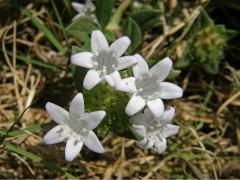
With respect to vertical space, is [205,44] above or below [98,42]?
below

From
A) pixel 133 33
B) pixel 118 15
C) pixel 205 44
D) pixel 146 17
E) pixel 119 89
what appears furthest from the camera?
pixel 118 15

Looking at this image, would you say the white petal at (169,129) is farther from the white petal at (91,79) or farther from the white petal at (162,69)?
the white petal at (91,79)

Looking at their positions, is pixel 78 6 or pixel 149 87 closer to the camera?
pixel 149 87

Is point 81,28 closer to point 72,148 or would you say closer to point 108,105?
point 108,105

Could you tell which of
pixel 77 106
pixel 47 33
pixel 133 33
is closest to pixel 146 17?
pixel 133 33

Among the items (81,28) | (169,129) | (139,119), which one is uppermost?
(81,28)

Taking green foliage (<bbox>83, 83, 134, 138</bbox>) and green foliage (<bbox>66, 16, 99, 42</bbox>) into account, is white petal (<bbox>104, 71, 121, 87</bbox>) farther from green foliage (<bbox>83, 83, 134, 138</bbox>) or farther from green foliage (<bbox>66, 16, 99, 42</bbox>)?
green foliage (<bbox>66, 16, 99, 42</bbox>)

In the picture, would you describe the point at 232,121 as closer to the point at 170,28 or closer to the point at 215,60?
the point at 215,60

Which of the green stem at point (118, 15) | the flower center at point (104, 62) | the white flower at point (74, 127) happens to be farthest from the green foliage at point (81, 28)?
the white flower at point (74, 127)

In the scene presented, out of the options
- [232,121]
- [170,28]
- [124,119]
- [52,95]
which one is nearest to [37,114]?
[52,95]
